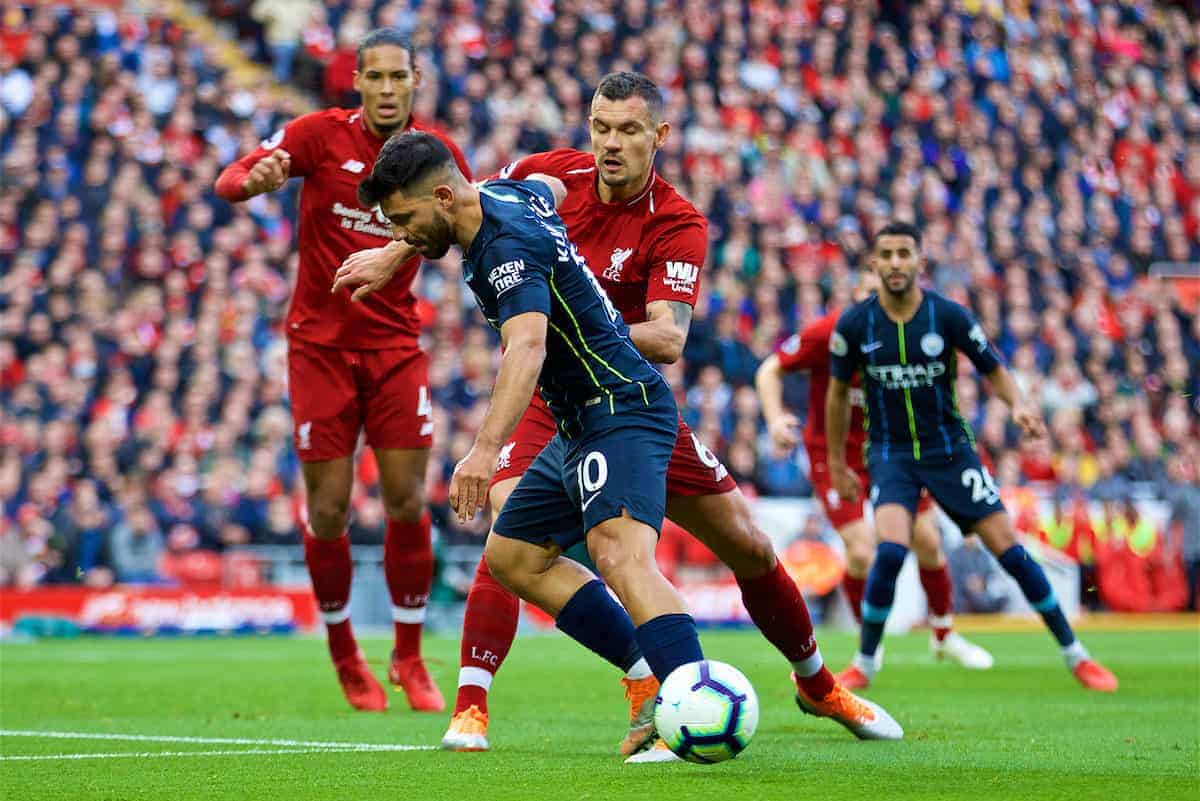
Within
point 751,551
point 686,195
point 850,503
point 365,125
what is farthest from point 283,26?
point 751,551

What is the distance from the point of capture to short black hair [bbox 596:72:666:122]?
739 cm

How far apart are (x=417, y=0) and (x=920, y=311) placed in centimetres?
1607

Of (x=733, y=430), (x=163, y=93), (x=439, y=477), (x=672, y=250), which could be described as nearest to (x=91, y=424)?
(x=439, y=477)

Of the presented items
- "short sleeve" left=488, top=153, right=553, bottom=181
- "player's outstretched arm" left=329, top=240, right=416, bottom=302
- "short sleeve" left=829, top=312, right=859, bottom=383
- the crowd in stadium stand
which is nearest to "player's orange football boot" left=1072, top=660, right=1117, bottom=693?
"short sleeve" left=829, top=312, right=859, bottom=383

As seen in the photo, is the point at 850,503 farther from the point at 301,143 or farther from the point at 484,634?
the point at 484,634

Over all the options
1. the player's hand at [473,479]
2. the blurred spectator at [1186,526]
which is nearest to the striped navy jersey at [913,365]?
the player's hand at [473,479]

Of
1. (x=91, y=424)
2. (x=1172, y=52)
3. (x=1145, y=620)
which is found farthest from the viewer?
(x=1172, y=52)

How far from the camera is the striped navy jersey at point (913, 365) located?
35.6 ft

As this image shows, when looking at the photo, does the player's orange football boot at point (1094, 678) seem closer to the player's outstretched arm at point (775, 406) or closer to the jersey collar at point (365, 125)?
the player's outstretched arm at point (775, 406)

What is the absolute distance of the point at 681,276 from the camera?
748 cm

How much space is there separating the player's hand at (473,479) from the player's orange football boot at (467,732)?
5.82 feet

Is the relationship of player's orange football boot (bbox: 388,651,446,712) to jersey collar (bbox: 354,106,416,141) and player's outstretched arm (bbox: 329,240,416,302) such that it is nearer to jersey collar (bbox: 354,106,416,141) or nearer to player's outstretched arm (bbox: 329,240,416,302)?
jersey collar (bbox: 354,106,416,141)

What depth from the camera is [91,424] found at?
19.3m

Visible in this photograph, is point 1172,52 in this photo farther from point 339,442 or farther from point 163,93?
point 339,442
